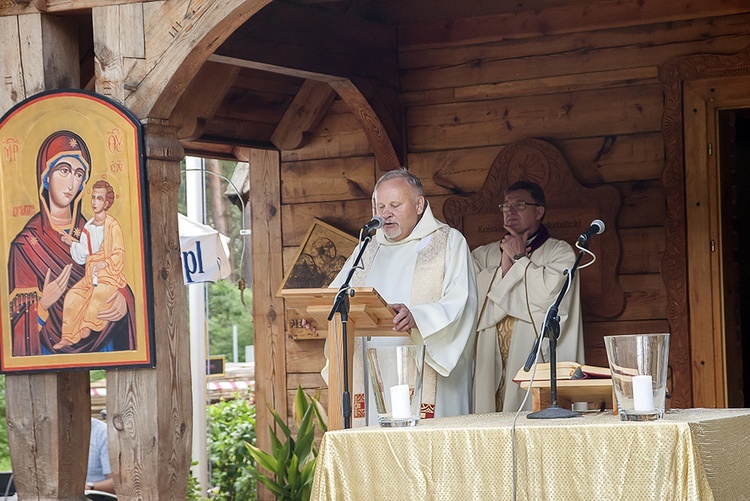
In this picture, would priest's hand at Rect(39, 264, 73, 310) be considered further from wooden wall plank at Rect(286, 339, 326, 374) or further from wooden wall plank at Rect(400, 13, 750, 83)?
wooden wall plank at Rect(400, 13, 750, 83)

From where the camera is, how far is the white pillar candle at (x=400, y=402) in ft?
11.9

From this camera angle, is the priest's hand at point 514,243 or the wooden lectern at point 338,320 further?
the priest's hand at point 514,243

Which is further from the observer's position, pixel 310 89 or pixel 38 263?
pixel 310 89

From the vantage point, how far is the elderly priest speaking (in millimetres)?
5270

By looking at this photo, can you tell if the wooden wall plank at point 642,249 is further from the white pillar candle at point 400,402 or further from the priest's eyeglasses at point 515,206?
the white pillar candle at point 400,402

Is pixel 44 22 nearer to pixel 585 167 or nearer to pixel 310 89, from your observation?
pixel 310 89

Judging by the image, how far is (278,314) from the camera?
24.4 feet

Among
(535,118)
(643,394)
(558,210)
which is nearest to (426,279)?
(558,210)

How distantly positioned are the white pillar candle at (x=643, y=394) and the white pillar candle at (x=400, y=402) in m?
0.67

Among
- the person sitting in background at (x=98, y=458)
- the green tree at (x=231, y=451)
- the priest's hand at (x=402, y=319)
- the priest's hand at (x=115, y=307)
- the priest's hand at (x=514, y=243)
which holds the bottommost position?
the green tree at (x=231, y=451)

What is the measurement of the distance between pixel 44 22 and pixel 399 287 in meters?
1.95

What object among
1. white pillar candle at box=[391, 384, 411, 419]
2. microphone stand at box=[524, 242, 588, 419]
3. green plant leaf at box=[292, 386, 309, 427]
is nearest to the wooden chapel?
green plant leaf at box=[292, 386, 309, 427]

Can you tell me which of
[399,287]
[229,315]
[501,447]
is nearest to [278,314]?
[399,287]

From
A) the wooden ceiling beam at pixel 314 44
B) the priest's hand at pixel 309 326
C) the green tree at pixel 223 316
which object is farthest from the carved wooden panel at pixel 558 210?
the green tree at pixel 223 316
